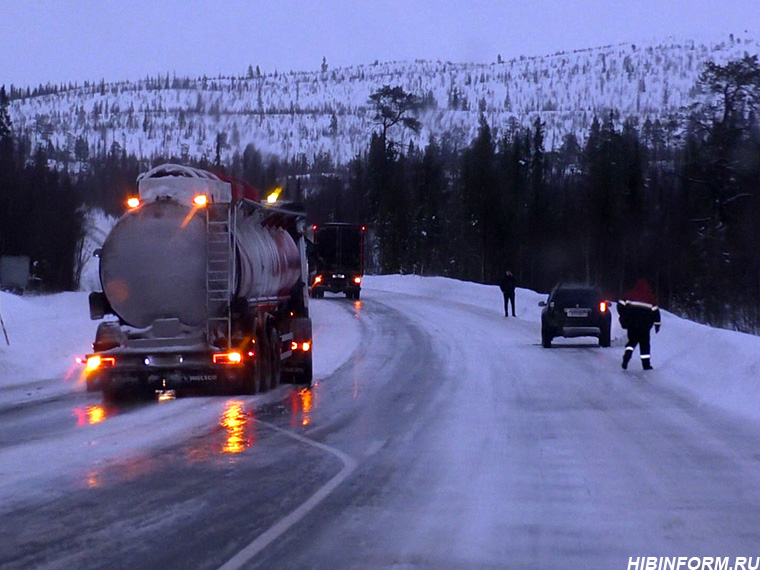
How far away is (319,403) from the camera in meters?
15.5

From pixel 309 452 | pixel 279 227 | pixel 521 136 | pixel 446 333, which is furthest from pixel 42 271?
pixel 521 136

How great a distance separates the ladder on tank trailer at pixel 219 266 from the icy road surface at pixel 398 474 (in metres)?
1.26

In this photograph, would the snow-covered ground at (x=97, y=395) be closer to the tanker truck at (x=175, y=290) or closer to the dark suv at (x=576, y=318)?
the tanker truck at (x=175, y=290)

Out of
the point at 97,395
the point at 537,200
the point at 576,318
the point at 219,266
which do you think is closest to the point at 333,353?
the point at 576,318

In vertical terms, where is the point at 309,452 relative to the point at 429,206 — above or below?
below

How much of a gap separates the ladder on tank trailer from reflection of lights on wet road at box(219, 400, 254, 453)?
4.15 feet

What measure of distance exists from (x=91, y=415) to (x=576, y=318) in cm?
1582

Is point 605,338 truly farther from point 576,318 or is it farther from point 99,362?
point 99,362

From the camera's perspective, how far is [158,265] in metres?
15.6

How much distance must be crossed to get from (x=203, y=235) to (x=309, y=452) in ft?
18.7

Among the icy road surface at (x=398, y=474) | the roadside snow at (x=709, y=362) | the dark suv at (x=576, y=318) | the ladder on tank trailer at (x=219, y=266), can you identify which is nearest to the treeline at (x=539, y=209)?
the dark suv at (x=576, y=318)

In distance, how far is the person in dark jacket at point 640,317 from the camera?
20219mm

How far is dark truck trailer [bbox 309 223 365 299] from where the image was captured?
52156 mm

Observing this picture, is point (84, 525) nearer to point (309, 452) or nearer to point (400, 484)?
point (400, 484)
